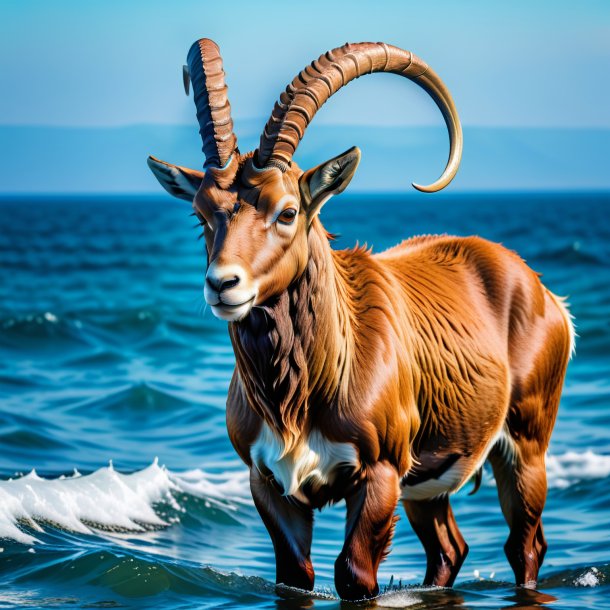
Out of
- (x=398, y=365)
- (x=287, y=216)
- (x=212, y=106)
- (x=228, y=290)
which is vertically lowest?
(x=398, y=365)

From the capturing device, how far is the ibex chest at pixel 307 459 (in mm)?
7695

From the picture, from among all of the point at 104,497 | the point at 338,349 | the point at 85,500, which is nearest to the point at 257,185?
the point at 338,349

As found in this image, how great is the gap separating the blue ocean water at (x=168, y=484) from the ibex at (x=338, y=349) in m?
0.61

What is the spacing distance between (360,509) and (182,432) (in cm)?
1105

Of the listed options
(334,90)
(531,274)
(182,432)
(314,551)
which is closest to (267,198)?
(334,90)

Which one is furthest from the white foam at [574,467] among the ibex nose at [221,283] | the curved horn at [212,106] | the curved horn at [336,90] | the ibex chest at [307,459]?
the ibex nose at [221,283]

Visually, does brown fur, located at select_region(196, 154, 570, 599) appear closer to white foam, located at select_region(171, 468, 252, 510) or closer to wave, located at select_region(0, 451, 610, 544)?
wave, located at select_region(0, 451, 610, 544)

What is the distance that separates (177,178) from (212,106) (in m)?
0.45

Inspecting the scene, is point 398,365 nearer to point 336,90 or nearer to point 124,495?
point 336,90

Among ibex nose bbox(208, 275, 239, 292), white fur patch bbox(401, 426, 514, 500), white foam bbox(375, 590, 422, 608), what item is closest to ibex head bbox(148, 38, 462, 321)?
ibex nose bbox(208, 275, 239, 292)

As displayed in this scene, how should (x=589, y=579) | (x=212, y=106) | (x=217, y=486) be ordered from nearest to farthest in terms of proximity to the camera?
(x=212, y=106), (x=589, y=579), (x=217, y=486)

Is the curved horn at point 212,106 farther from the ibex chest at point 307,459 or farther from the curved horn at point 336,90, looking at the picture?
the ibex chest at point 307,459

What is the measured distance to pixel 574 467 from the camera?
16.0 m

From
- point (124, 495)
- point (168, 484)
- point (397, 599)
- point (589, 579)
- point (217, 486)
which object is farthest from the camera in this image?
point (217, 486)
